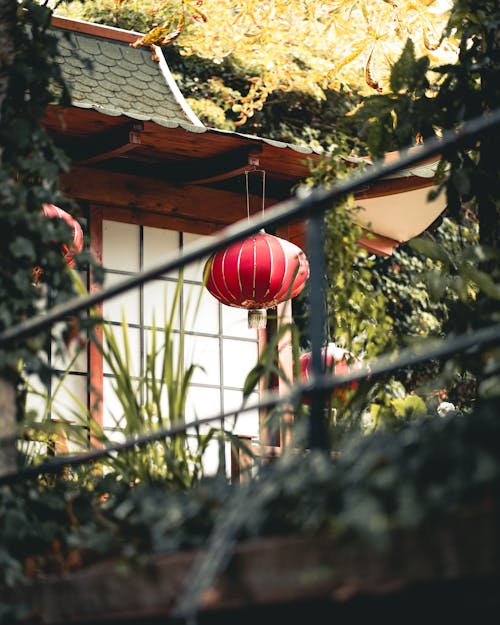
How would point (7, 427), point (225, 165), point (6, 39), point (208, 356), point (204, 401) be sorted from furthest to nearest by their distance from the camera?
1. point (208, 356)
2. point (204, 401)
3. point (225, 165)
4. point (6, 39)
5. point (7, 427)

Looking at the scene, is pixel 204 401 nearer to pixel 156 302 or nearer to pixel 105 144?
pixel 156 302

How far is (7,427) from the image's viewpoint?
3.36 m

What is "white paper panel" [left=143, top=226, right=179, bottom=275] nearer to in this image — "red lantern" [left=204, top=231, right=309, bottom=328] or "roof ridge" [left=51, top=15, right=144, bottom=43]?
"red lantern" [left=204, top=231, right=309, bottom=328]

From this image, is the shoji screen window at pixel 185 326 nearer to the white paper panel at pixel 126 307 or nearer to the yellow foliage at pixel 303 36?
the white paper panel at pixel 126 307

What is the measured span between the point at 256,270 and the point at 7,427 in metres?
3.51

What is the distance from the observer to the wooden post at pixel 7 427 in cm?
327

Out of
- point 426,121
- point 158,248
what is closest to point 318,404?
point 426,121

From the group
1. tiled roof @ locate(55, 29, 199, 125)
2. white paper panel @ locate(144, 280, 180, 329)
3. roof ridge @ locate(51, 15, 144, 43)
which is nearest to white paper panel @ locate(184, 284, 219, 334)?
white paper panel @ locate(144, 280, 180, 329)

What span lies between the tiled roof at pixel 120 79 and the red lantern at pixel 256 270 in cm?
147

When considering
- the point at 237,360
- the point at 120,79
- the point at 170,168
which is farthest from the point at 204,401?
the point at 120,79

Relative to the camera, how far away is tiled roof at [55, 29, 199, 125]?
308 inches

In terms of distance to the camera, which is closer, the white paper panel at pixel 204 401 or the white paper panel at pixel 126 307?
the white paper panel at pixel 126 307

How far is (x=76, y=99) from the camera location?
7.46m

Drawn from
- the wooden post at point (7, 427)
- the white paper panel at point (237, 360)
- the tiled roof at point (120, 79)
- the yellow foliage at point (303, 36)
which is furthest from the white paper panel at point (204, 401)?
A: the wooden post at point (7, 427)
